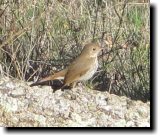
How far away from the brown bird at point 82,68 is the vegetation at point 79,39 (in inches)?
9.3

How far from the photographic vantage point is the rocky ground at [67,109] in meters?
4.84

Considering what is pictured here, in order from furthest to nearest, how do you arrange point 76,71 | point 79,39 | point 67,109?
point 79,39 < point 76,71 < point 67,109

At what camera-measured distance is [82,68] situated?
205 inches

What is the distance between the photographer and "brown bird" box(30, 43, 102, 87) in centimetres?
517

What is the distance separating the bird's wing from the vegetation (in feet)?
0.80

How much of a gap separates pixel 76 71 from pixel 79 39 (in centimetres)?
55

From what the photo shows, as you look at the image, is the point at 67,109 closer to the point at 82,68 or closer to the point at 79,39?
the point at 82,68

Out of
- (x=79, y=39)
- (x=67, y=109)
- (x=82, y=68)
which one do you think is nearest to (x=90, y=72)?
(x=82, y=68)

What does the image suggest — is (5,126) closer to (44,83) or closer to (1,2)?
(44,83)

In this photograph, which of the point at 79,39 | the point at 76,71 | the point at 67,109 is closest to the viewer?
the point at 67,109

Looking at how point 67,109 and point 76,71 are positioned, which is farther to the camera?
point 76,71

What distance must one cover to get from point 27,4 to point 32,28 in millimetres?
360

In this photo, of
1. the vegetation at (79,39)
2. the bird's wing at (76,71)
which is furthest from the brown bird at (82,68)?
the vegetation at (79,39)

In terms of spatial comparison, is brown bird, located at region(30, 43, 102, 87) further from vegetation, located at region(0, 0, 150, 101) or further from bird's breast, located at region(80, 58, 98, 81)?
vegetation, located at region(0, 0, 150, 101)
